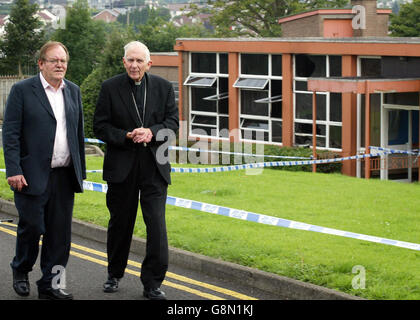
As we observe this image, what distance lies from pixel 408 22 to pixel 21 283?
59387 millimetres

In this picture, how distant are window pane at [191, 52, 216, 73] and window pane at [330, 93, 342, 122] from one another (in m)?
7.55

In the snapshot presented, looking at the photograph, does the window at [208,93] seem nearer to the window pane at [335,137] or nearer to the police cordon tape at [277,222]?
the window pane at [335,137]

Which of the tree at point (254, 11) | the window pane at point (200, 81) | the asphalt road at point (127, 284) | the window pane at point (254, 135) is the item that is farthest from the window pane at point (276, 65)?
the tree at point (254, 11)

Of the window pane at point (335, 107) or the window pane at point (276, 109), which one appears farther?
the window pane at point (276, 109)

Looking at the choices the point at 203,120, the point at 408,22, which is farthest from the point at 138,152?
the point at 408,22

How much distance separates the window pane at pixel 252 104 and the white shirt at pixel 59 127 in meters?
25.7

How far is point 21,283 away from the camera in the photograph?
7215mm

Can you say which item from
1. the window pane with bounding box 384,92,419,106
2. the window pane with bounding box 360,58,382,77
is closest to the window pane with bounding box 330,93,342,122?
the window pane with bounding box 360,58,382,77

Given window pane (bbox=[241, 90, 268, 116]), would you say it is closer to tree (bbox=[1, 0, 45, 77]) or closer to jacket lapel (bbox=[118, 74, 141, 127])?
tree (bbox=[1, 0, 45, 77])

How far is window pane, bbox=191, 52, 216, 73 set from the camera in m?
35.2

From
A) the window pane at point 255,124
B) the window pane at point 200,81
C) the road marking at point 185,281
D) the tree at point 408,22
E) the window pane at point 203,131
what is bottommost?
the road marking at point 185,281

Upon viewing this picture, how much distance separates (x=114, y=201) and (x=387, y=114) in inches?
810

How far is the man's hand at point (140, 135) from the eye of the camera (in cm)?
699
